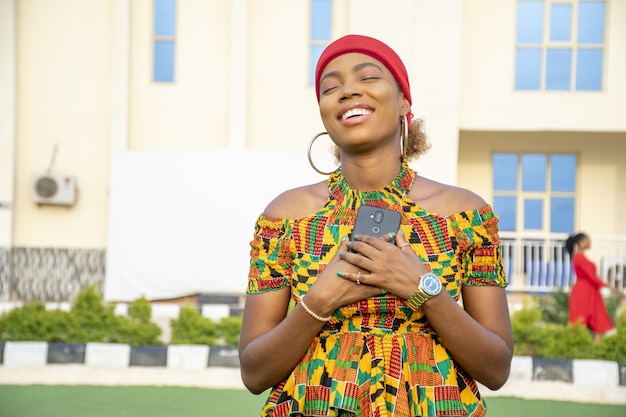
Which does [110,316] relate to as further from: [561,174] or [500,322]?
[561,174]

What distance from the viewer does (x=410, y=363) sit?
174 cm

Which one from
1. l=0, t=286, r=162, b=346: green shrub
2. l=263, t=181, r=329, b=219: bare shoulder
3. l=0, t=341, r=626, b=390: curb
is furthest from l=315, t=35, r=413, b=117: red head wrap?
l=0, t=286, r=162, b=346: green shrub

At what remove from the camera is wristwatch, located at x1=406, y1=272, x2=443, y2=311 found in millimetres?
→ 1631

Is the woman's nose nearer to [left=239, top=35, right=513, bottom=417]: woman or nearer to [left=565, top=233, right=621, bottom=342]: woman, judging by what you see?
[left=239, top=35, right=513, bottom=417]: woman

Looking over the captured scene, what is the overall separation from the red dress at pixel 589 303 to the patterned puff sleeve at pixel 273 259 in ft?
24.2

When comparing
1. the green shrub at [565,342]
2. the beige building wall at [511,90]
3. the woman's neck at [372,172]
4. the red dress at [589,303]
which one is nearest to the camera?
the woman's neck at [372,172]

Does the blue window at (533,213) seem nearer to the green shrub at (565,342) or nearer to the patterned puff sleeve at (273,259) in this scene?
the green shrub at (565,342)

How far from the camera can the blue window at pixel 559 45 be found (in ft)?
42.1

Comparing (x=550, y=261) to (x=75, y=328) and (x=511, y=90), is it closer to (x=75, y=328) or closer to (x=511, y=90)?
(x=511, y=90)

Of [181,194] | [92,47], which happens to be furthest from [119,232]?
[92,47]

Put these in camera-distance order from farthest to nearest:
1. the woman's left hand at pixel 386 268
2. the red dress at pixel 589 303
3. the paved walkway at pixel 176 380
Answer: the red dress at pixel 589 303 < the paved walkway at pixel 176 380 < the woman's left hand at pixel 386 268

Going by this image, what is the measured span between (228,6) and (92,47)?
7.56 feet

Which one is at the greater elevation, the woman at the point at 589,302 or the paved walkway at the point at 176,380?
the woman at the point at 589,302

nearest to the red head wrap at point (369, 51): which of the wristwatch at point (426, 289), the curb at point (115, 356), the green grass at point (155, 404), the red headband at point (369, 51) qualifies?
the red headband at point (369, 51)
